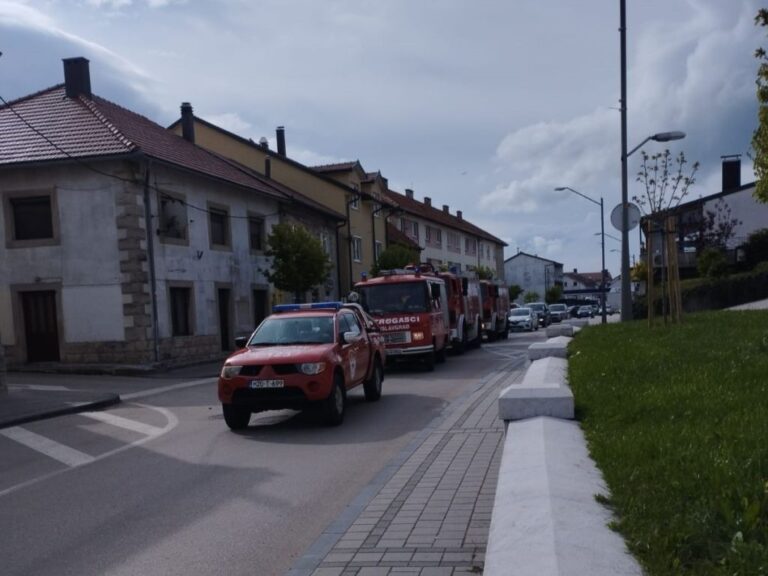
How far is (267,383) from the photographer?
10711 millimetres

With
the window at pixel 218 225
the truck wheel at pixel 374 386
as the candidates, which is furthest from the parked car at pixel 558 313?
the truck wheel at pixel 374 386

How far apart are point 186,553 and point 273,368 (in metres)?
5.24

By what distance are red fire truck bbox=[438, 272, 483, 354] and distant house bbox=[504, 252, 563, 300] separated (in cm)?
9669

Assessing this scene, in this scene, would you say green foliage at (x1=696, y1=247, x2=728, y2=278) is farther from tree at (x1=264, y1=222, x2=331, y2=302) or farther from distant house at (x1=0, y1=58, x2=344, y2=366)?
distant house at (x1=0, y1=58, x2=344, y2=366)

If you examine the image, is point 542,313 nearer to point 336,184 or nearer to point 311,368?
point 336,184

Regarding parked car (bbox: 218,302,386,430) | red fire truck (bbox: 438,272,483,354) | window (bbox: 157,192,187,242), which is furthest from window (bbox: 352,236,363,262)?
parked car (bbox: 218,302,386,430)

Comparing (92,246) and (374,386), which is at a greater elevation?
(92,246)

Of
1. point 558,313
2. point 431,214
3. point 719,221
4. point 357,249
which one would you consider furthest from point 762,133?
point 431,214

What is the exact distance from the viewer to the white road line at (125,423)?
1179 cm

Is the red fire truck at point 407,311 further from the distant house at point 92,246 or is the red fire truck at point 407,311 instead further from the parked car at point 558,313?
the parked car at point 558,313

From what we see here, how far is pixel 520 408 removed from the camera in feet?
22.8

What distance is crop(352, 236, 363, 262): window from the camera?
4452 cm

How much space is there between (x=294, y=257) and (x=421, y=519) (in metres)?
23.0

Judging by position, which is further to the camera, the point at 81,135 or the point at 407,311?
the point at 81,135
